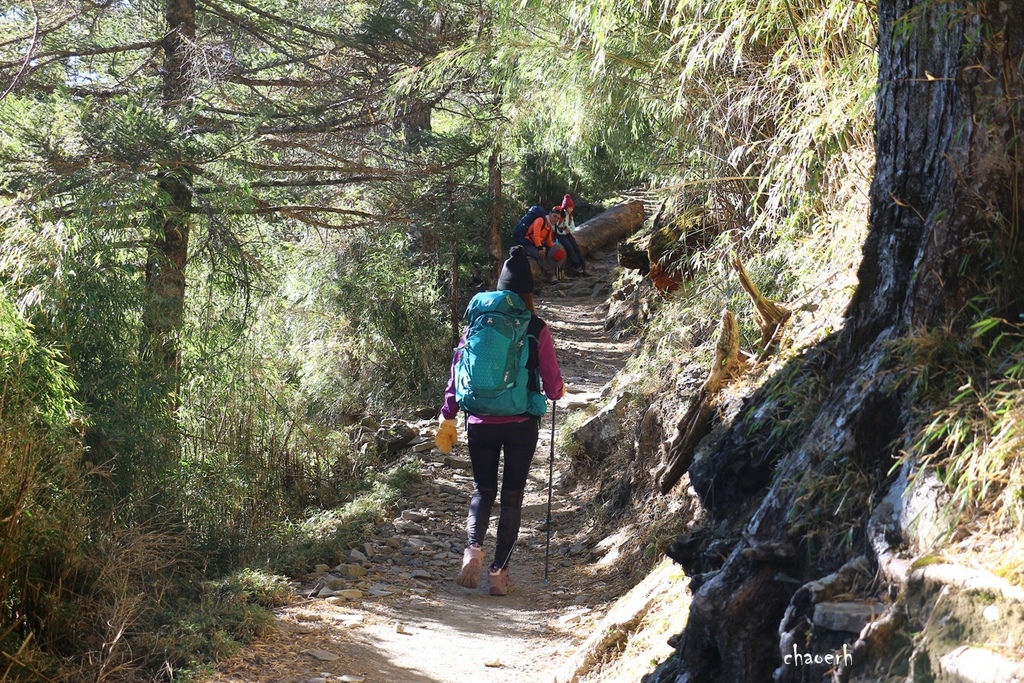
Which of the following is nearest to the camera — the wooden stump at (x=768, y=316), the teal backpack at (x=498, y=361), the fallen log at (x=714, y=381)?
the wooden stump at (x=768, y=316)

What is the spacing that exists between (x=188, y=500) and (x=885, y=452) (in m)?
5.47

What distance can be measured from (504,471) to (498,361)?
31.4 inches

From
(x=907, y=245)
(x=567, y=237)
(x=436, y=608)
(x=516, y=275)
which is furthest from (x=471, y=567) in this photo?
(x=567, y=237)

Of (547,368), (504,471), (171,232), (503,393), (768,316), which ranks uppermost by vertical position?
(171,232)

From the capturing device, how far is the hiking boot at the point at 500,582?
5.81 meters

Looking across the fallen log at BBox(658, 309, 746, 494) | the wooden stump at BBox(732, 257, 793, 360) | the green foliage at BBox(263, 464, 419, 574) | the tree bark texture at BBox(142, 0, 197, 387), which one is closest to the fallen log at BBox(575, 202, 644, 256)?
the tree bark texture at BBox(142, 0, 197, 387)

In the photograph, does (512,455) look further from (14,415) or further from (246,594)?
(14,415)

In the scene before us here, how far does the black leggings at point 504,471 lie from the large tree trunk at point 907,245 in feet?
7.82

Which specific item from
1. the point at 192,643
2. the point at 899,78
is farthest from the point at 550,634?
the point at 899,78

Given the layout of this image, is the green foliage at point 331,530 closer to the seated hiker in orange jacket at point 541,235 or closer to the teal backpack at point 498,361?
the teal backpack at point 498,361

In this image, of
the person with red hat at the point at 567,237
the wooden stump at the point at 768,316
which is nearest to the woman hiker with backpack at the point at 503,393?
the wooden stump at the point at 768,316

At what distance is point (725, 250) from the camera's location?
6.87 m

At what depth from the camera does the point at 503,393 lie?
5.51 metres

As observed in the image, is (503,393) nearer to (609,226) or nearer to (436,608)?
(436,608)
